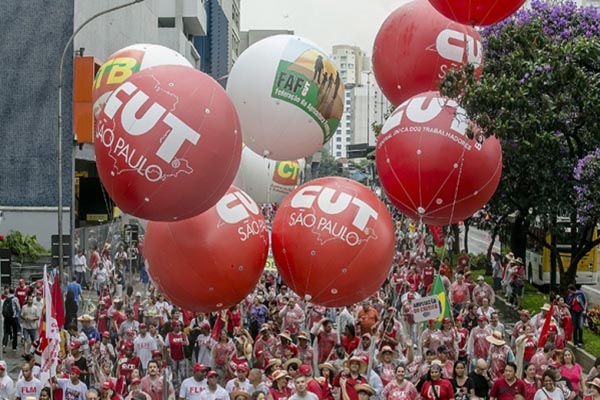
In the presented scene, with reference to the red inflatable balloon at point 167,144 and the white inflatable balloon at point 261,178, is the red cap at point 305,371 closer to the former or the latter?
the red inflatable balloon at point 167,144

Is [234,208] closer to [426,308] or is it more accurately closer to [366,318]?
[426,308]

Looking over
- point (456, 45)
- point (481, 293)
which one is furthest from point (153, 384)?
point (481, 293)

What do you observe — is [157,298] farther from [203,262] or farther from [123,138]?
[123,138]

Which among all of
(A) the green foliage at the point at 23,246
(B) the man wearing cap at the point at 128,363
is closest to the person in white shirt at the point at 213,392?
(B) the man wearing cap at the point at 128,363

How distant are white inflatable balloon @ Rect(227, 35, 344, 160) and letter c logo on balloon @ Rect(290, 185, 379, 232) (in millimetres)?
1568

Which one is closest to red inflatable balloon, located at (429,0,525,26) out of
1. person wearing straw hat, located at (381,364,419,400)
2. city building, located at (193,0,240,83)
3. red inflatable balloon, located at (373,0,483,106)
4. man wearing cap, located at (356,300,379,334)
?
red inflatable balloon, located at (373,0,483,106)

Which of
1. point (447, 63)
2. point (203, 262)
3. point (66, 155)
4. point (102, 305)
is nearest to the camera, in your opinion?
point (203, 262)

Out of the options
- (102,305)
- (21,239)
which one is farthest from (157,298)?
(21,239)

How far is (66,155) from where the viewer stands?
32250mm

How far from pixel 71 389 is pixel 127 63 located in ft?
15.7

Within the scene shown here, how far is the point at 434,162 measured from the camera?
12.9 m

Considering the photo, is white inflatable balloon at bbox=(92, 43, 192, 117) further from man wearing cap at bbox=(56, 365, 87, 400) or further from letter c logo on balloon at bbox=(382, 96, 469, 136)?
man wearing cap at bbox=(56, 365, 87, 400)

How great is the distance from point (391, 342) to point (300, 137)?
3.16 meters

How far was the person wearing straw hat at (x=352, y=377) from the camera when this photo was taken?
12.0 m
